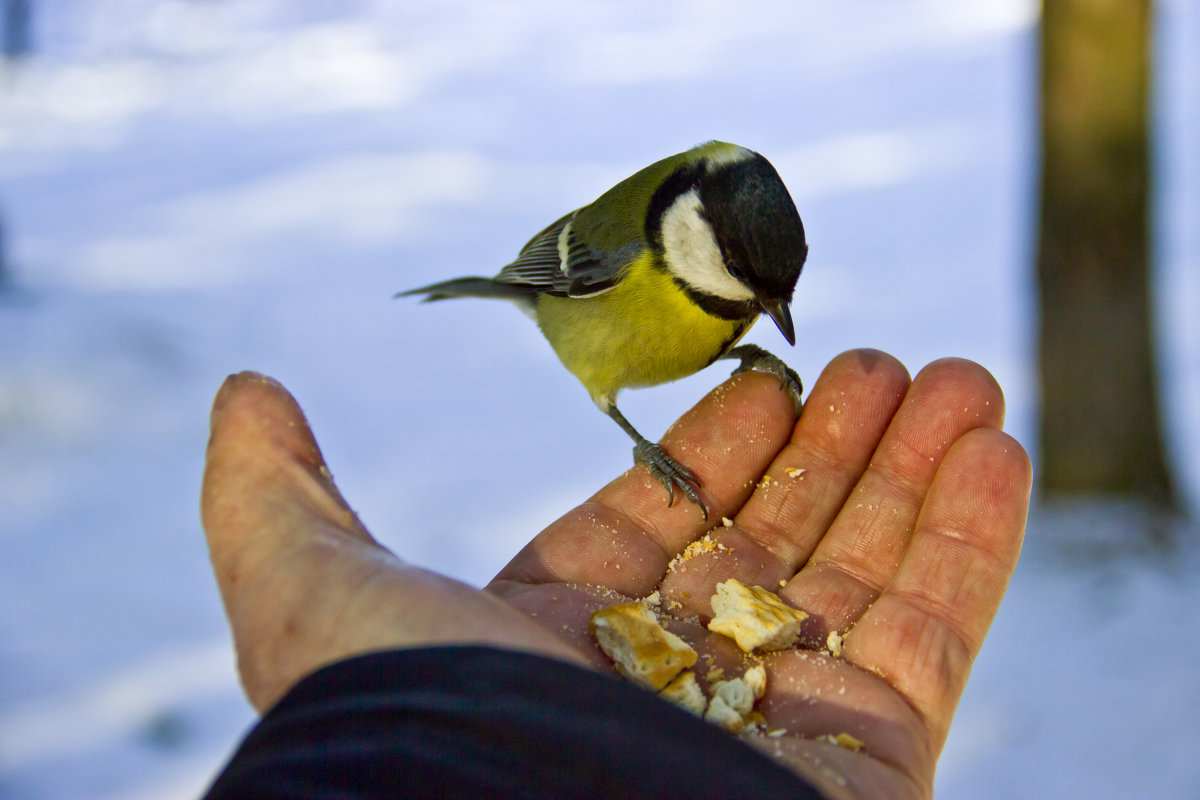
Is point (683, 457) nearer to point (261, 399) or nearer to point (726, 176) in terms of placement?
point (726, 176)

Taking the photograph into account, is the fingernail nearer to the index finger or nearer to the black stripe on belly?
the index finger

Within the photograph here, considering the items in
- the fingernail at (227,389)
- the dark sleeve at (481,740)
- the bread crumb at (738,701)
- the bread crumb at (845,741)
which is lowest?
the dark sleeve at (481,740)

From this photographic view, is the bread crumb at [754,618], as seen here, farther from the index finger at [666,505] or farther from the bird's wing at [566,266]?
the bird's wing at [566,266]

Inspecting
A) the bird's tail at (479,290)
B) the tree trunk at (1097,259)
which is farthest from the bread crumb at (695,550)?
the tree trunk at (1097,259)

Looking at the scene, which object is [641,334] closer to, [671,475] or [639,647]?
[671,475]

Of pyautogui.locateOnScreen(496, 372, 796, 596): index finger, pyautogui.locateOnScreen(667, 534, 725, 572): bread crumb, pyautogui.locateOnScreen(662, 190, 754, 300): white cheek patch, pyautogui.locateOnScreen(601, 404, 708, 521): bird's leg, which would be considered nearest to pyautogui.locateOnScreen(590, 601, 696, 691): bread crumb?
pyautogui.locateOnScreen(496, 372, 796, 596): index finger

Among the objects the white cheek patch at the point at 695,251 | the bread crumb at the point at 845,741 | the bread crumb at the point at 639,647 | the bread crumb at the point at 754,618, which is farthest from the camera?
the white cheek patch at the point at 695,251
